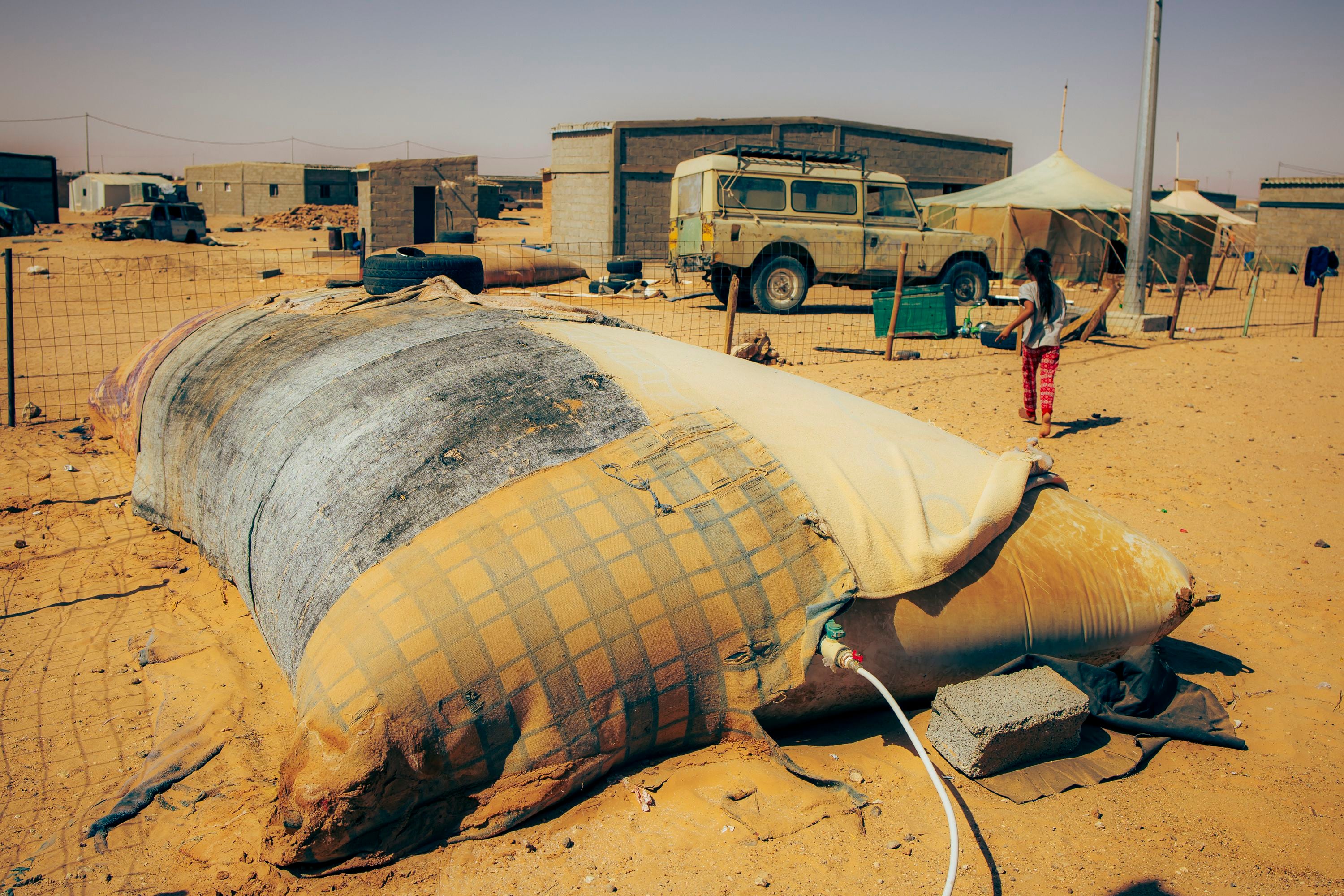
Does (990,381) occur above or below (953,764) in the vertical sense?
above

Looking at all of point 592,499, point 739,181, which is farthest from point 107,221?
point 592,499

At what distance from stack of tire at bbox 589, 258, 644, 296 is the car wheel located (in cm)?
368

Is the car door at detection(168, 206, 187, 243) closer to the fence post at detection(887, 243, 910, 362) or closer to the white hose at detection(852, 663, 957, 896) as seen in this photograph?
the fence post at detection(887, 243, 910, 362)

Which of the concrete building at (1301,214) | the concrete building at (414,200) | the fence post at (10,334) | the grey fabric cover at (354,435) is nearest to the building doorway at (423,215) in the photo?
the concrete building at (414,200)

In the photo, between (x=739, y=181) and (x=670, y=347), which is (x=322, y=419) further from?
(x=739, y=181)

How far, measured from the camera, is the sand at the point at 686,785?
2.40 m

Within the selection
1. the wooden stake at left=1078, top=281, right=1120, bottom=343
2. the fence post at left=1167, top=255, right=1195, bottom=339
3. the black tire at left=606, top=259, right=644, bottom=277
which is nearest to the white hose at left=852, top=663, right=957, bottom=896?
the wooden stake at left=1078, top=281, right=1120, bottom=343

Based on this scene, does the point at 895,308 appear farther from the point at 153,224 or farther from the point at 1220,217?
the point at 153,224

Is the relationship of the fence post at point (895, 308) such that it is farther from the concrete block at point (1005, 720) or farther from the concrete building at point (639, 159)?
the concrete building at point (639, 159)

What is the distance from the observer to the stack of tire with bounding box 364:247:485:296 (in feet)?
17.6

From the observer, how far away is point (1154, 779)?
2.88 metres

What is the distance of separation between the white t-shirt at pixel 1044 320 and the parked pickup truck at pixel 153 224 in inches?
1037

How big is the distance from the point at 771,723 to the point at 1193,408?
266 inches

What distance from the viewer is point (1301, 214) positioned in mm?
26375
